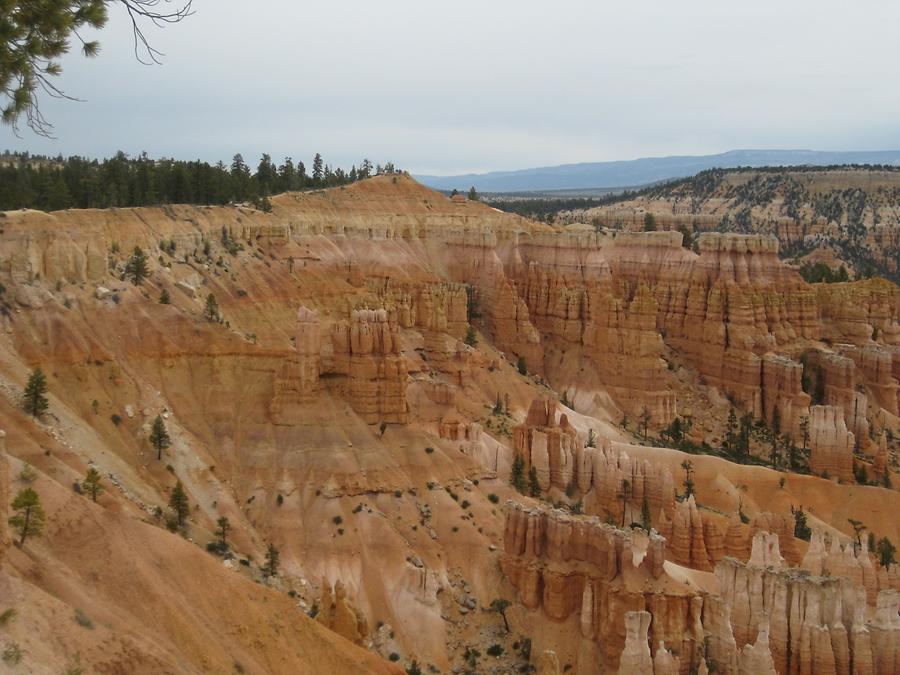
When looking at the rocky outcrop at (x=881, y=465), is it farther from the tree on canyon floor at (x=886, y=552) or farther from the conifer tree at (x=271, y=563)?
the conifer tree at (x=271, y=563)

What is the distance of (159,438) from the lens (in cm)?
4284

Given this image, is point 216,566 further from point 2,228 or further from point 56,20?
point 2,228

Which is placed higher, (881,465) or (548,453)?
(548,453)

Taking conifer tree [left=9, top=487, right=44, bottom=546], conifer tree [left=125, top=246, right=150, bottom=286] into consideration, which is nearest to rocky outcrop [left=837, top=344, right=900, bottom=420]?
conifer tree [left=125, top=246, right=150, bottom=286]

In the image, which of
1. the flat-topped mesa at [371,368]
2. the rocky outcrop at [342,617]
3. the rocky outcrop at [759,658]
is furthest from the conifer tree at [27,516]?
the flat-topped mesa at [371,368]

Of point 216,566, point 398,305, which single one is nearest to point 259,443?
point 216,566

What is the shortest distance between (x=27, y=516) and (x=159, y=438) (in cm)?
1962

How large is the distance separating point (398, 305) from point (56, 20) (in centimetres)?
4953

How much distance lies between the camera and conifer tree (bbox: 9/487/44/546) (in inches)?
911

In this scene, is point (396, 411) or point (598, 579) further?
point (396, 411)

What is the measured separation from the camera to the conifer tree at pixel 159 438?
42.8 m

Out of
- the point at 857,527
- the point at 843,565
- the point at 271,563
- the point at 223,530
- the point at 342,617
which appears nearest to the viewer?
the point at 342,617

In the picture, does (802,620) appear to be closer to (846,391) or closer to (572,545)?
(572,545)

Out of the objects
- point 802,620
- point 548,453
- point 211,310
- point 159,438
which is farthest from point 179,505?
point 802,620
